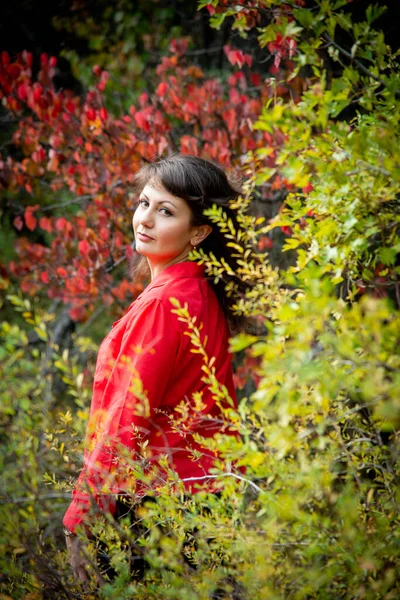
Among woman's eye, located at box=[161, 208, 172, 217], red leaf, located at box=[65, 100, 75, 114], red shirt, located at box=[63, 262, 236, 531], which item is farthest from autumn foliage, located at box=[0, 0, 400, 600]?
red leaf, located at box=[65, 100, 75, 114]

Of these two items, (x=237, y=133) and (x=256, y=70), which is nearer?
(x=237, y=133)

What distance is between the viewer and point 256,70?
400 centimetres

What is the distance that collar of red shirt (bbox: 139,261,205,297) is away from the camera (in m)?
2.21

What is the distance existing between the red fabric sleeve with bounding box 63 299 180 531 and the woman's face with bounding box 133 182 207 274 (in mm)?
307

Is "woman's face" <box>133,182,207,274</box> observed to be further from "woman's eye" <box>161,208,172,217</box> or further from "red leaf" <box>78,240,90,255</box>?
"red leaf" <box>78,240,90,255</box>

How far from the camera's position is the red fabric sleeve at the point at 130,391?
1.84 m

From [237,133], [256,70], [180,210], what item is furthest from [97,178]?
[180,210]

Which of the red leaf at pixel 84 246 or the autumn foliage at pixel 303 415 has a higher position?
the autumn foliage at pixel 303 415

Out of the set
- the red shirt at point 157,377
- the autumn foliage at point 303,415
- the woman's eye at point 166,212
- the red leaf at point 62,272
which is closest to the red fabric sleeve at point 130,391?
the red shirt at point 157,377

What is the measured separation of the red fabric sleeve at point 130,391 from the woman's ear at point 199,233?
1.26ft

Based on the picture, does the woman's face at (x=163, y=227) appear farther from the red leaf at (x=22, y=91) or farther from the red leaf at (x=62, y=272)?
the red leaf at (x=22, y=91)

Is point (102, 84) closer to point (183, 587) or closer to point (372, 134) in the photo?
point (372, 134)

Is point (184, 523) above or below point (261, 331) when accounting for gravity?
above

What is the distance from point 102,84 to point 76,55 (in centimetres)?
231
